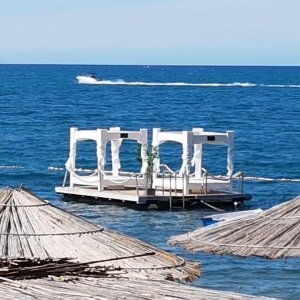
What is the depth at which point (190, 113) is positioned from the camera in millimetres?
82438

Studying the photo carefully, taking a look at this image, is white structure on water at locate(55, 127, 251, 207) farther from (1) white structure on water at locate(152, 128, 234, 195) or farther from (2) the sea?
(2) the sea

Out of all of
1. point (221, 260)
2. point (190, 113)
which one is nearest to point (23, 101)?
point (190, 113)

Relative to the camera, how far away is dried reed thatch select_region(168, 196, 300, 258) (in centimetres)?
1222

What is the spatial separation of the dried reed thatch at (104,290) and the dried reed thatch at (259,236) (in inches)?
125

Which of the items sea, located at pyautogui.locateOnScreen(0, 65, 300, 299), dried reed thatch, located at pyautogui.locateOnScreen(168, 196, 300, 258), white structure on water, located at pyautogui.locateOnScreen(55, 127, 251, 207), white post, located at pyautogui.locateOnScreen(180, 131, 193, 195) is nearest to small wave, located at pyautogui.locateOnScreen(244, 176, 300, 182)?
sea, located at pyautogui.locateOnScreen(0, 65, 300, 299)

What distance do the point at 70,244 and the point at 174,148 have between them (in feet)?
124

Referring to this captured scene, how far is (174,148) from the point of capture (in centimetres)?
4925

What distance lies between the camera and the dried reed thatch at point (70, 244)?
36.4 feet

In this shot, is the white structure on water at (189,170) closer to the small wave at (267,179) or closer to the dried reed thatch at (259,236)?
the small wave at (267,179)

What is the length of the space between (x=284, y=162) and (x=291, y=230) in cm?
3164

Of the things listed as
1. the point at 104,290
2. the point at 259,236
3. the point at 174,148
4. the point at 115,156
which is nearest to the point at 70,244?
the point at 259,236

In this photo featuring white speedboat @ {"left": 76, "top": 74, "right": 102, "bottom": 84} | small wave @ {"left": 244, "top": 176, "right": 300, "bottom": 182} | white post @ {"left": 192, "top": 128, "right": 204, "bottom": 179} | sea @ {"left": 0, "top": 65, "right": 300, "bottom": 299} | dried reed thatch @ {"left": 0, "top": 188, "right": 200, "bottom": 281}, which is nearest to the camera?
dried reed thatch @ {"left": 0, "top": 188, "right": 200, "bottom": 281}

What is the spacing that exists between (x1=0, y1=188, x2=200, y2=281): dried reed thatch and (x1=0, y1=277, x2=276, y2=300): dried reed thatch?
132 cm

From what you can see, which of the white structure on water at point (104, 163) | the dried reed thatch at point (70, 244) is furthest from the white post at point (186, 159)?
the dried reed thatch at point (70, 244)
